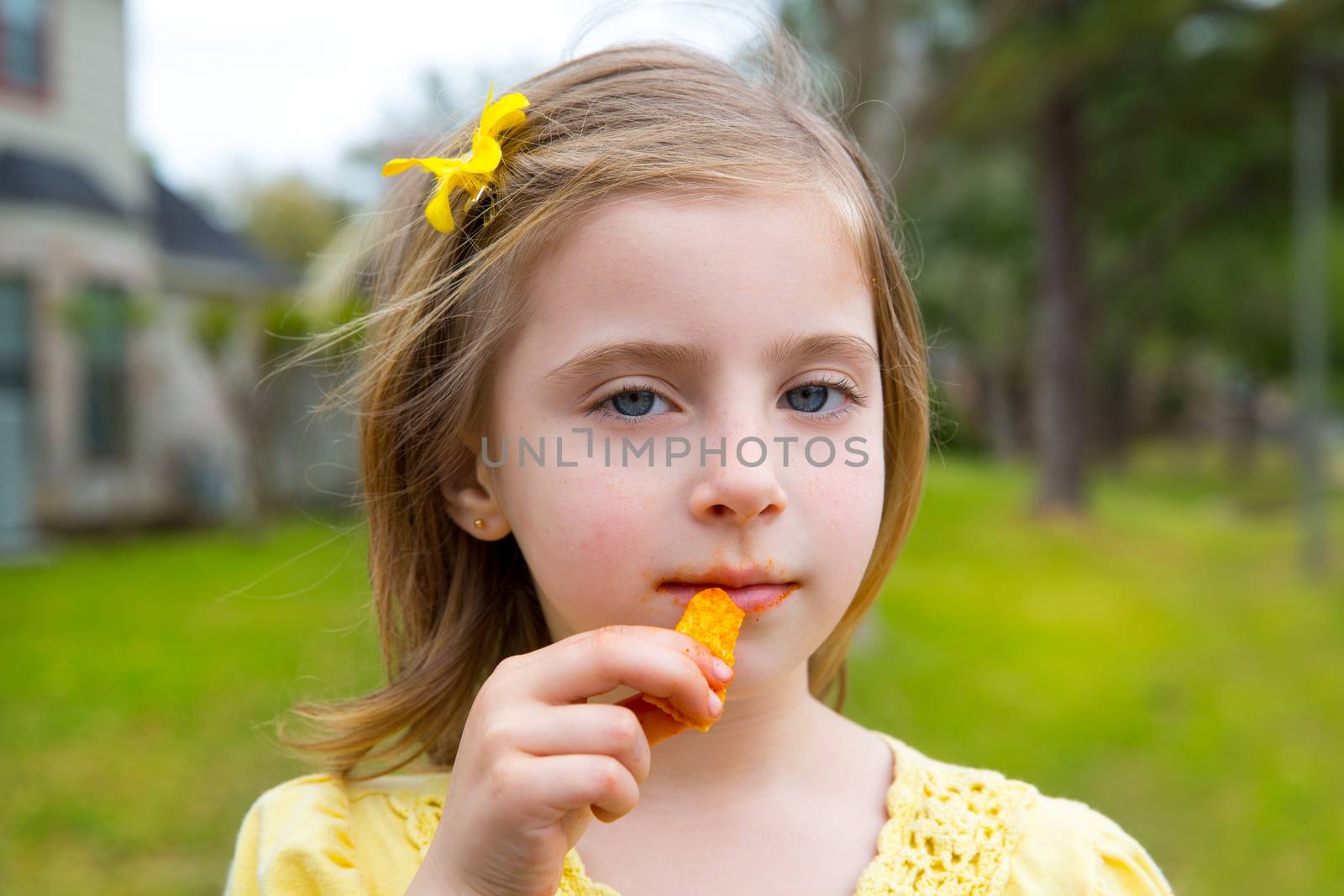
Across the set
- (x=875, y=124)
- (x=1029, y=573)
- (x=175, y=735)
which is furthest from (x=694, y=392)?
(x=1029, y=573)

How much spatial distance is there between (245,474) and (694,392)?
1226 centimetres

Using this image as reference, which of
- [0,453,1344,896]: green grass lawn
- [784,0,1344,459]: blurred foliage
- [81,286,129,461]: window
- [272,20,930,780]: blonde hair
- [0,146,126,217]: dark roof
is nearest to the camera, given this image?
[272,20,930,780]: blonde hair

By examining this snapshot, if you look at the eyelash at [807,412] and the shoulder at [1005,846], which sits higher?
the eyelash at [807,412]

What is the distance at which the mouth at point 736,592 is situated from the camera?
118 centimetres

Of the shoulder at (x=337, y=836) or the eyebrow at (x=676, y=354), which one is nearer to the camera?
the eyebrow at (x=676, y=354)

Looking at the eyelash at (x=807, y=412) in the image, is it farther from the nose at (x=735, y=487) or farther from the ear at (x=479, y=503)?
the ear at (x=479, y=503)

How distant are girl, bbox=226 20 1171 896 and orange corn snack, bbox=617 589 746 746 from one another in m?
0.02

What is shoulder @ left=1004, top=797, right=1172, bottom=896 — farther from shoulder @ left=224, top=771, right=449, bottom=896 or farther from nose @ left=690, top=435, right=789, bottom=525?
shoulder @ left=224, top=771, right=449, bottom=896

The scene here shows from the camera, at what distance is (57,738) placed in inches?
209

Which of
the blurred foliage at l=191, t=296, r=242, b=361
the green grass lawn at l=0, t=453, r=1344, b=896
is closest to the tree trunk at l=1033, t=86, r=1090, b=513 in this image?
the green grass lawn at l=0, t=453, r=1344, b=896

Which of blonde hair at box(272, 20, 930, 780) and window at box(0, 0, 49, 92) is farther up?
window at box(0, 0, 49, 92)

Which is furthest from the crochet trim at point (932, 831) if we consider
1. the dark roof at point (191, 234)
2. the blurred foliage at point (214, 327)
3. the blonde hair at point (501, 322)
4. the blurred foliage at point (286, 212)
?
the blurred foliage at point (286, 212)

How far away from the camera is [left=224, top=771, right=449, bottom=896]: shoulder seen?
1338mm

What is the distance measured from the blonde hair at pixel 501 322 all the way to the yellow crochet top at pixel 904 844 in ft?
0.27
